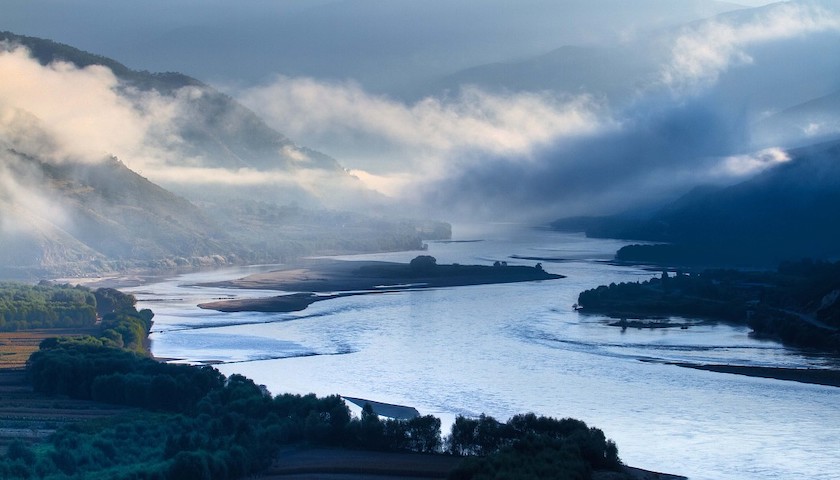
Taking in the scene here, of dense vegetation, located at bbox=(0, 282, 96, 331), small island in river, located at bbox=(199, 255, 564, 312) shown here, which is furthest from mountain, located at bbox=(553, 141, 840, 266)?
dense vegetation, located at bbox=(0, 282, 96, 331)

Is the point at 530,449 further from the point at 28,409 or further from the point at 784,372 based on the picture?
the point at 784,372

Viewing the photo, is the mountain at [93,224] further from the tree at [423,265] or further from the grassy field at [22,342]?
the grassy field at [22,342]

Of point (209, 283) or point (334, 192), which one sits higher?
point (334, 192)

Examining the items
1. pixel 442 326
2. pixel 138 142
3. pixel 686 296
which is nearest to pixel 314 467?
pixel 442 326

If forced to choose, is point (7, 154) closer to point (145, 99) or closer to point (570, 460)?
point (145, 99)

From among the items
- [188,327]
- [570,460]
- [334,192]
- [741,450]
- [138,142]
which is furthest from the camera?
[334,192]

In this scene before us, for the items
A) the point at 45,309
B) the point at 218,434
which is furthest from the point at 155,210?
the point at 218,434
